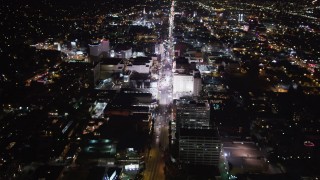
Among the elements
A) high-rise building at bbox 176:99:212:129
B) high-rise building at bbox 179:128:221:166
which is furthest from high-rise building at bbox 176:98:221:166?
high-rise building at bbox 176:99:212:129

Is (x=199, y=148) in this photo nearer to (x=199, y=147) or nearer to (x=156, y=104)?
(x=199, y=147)

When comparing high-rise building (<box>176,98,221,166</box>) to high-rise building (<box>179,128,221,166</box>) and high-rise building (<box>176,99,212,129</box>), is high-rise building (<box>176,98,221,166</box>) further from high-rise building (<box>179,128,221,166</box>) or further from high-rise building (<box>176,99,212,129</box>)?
high-rise building (<box>176,99,212,129</box>)

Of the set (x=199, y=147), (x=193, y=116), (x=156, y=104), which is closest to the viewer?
(x=199, y=147)

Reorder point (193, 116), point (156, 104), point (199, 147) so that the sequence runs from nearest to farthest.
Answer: point (199, 147) < point (193, 116) < point (156, 104)

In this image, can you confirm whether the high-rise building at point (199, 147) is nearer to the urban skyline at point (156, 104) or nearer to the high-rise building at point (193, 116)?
the urban skyline at point (156, 104)

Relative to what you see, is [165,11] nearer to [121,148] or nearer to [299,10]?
[299,10]

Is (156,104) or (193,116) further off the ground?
(193,116)

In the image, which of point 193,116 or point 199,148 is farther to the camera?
point 193,116

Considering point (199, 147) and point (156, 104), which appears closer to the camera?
point (199, 147)

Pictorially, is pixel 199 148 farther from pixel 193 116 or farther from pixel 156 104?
pixel 156 104

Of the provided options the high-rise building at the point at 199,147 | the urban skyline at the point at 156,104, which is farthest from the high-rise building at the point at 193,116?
the high-rise building at the point at 199,147

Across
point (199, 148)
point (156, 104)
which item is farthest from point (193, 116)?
point (156, 104)
